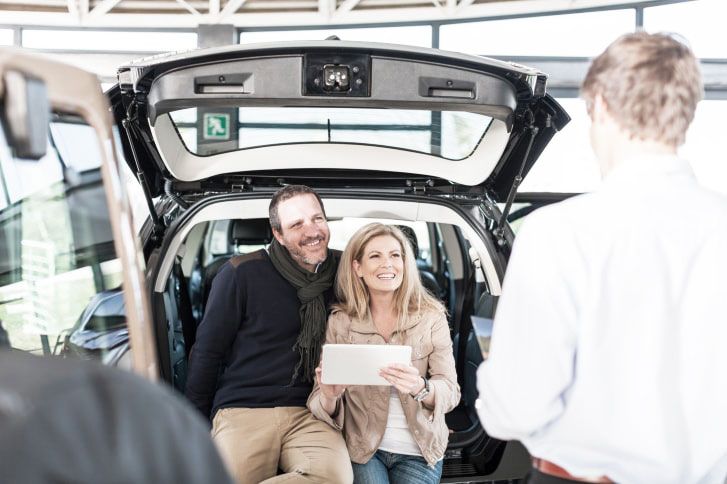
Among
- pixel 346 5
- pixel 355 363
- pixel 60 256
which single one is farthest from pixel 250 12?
pixel 60 256

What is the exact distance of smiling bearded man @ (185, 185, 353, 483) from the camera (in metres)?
2.86

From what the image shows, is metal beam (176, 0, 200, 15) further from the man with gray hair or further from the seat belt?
the man with gray hair

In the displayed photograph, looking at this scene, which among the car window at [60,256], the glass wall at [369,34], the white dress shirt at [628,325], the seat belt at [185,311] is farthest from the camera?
the glass wall at [369,34]

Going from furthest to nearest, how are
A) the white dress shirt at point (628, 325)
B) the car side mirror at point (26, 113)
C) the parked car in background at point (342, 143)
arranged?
1. the parked car in background at point (342, 143)
2. the white dress shirt at point (628, 325)
3. the car side mirror at point (26, 113)

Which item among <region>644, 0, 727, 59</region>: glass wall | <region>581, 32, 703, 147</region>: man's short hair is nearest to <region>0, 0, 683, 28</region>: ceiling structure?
<region>644, 0, 727, 59</region>: glass wall

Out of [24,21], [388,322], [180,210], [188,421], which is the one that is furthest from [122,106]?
[24,21]

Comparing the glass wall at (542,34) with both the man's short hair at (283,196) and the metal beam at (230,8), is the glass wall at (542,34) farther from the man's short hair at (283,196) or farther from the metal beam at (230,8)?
the man's short hair at (283,196)

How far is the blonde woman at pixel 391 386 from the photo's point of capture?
277cm

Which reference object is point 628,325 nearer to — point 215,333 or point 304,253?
point 304,253

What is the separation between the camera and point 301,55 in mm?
→ 2363

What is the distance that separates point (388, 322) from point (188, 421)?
6.79 feet

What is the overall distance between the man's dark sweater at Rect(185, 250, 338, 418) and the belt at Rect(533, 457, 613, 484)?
1.50 m

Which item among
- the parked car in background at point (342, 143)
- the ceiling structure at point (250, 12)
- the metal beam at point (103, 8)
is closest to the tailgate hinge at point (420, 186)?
the parked car in background at point (342, 143)

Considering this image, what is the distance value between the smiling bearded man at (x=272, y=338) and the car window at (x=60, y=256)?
4.17 feet
